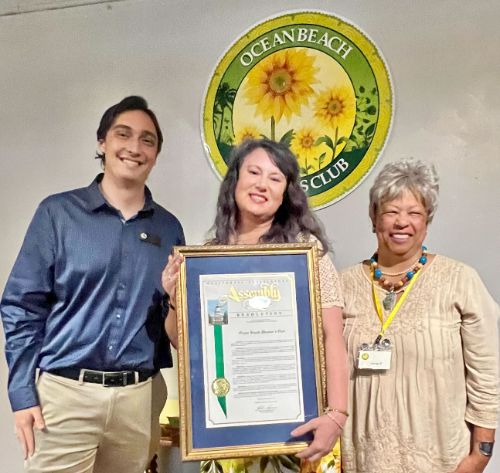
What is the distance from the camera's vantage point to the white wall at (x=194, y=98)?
1.81m

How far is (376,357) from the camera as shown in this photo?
1396mm

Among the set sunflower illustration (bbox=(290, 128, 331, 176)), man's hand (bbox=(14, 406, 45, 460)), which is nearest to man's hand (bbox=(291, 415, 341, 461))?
man's hand (bbox=(14, 406, 45, 460))

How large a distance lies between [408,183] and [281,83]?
0.73m

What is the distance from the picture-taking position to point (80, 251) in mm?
1520

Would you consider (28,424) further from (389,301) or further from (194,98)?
(194,98)

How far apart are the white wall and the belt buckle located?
0.47 m

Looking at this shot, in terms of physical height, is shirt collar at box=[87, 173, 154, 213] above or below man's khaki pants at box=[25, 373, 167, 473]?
above

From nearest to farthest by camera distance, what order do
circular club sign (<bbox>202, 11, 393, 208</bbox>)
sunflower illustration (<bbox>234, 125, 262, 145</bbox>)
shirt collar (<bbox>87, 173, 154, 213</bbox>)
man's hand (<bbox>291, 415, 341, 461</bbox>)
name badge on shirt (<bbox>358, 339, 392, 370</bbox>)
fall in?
man's hand (<bbox>291, 415, 341, 461</bbox>), name badge on shirt (<bbox>358, 339, 392, 370</bbox>), shirt collar (<bbox>87, 173, 154, 213</bbox>), circular club sign (<bbox>202, 11, 393, 208</bbox>), sunflower illustration (<bbox>234, 125, 262, 145</bbox>)

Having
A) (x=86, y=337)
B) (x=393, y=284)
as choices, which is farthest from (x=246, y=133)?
(x=86, y=337)

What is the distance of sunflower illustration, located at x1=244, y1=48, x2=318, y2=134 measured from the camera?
1.96m

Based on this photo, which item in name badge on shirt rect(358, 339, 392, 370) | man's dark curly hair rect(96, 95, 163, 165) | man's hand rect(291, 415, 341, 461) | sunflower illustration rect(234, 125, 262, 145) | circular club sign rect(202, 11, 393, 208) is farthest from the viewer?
sunflower illustration rect(234, 125, 262, 145)

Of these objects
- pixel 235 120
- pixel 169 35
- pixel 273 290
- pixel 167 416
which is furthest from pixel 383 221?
pixel 169 35

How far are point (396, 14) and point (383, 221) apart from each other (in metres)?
0.84

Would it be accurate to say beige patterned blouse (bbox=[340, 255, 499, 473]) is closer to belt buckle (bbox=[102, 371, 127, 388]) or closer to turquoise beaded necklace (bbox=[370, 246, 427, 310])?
turquoise beaded necklace (bbox=[370, 246, 427, 310])
